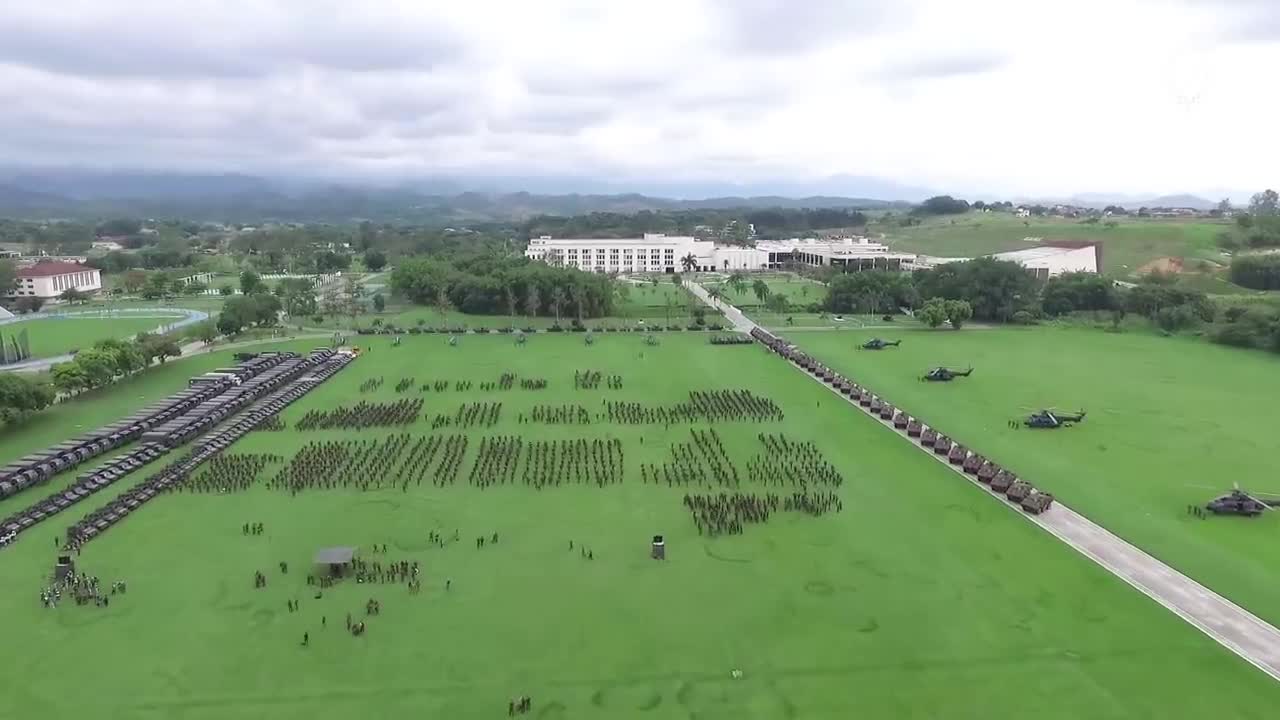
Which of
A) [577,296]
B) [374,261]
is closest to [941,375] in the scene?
[577,296]

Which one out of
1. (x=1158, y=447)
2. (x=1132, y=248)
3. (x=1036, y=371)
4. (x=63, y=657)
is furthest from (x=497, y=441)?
(x=1132, y=248)

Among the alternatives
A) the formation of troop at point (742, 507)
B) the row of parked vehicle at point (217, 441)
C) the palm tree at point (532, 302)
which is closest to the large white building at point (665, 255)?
the palm tree at point (532, 302)

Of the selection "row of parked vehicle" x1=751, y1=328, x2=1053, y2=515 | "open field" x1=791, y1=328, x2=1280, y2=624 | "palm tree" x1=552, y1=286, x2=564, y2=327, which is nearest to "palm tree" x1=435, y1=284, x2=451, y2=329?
"palm tree" x1=552, y1=286, x2=564, y2=327

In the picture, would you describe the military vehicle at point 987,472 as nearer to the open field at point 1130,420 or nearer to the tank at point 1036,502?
the open field at point 1130,420

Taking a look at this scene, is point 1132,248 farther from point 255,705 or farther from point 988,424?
point 255,705

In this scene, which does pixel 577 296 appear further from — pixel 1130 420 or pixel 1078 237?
pixel 1078 237

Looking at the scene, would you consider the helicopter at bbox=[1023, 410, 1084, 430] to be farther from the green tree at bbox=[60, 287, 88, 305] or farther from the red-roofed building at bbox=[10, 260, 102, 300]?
the red-roofed building at bbox=[10, 260, 102, 300]
